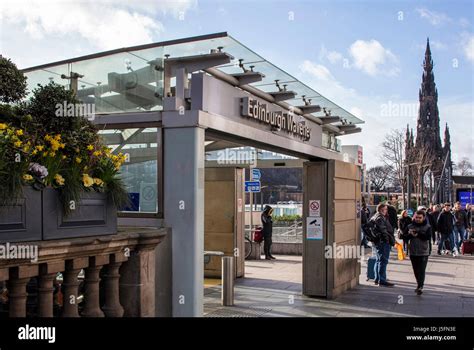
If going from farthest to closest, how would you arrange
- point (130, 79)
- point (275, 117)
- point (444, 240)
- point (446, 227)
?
point (444, 240), point (446, 227), point (275, 117), point (130, 79)

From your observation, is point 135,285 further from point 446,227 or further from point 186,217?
point 446,227

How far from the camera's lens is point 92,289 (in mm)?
4523

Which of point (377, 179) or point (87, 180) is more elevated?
point (377, 179)

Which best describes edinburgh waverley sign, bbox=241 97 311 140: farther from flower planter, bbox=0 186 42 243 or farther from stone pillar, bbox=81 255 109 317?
flower planter, bbox=0 186 42 243

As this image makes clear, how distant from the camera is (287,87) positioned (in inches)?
331

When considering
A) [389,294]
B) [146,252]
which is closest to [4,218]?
[146,252]

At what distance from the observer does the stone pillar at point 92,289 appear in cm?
449

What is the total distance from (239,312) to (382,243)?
4.21 metres

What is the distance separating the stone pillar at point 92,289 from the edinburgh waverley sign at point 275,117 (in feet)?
10.9

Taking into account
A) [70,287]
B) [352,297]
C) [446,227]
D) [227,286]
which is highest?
[70,287]

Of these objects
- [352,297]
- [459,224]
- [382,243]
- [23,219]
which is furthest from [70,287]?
[459,224]
